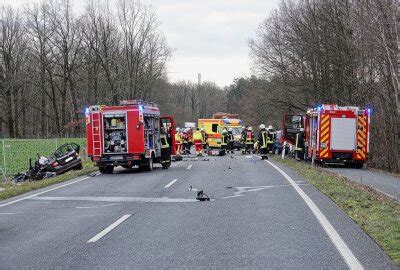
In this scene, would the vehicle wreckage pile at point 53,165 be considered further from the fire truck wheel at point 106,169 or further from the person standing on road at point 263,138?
the person standing on road at point 263,138

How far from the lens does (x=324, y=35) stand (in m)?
38.4

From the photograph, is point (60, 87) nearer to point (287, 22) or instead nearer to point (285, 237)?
point (287, 22)

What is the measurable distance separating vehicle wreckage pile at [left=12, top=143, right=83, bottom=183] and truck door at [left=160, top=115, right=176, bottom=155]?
4.09m

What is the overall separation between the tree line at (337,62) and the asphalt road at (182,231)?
13165 millimetres

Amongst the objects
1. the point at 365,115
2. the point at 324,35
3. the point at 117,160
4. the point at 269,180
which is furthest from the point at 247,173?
the point at 324,35

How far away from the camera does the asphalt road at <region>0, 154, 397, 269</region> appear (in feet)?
21.6

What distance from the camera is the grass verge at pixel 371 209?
7598 millimetres

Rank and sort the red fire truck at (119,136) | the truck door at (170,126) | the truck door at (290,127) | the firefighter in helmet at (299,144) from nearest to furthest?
the red fire truck at (119,136), the truck door at (170,126), the firefighter in helmet at (299,144), the truck door at (290,127)

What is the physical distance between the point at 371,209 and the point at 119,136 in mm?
12757

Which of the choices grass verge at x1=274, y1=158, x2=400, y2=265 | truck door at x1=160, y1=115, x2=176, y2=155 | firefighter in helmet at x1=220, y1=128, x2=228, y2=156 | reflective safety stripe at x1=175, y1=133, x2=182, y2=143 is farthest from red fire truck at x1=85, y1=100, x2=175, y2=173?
firefighter in helmet at x1=220, y1=128, x2=228, y2=156

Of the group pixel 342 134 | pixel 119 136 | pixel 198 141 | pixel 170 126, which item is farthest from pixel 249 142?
pixel 119 136

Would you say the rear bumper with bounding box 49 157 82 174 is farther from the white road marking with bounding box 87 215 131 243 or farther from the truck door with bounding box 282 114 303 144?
the white road marking with bounding box 87 215 131 243

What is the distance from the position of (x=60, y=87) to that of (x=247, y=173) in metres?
52.7

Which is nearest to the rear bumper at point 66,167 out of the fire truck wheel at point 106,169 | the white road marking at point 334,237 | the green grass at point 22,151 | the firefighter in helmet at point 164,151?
the fire truck wheel at point 106,169
